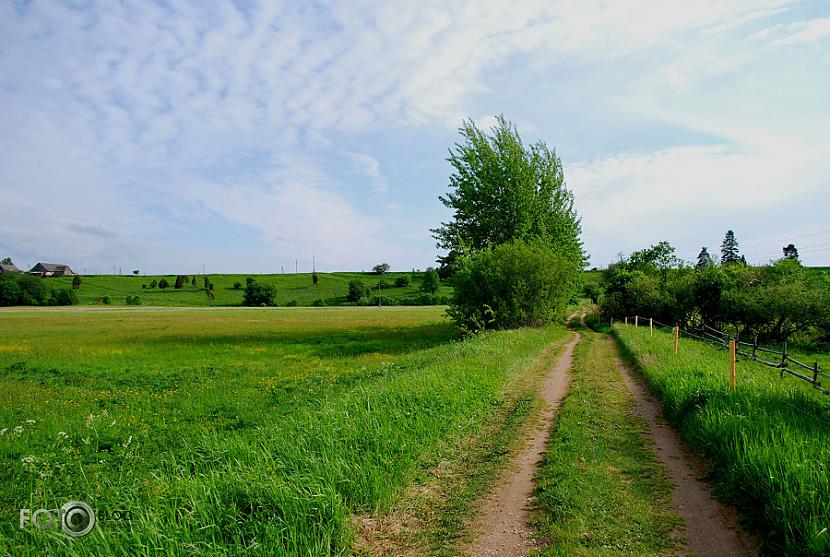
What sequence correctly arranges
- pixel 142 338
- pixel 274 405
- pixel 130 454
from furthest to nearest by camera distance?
Result: 1. pixel 142 338
2. pixel 274 405
3. pixel 130 454

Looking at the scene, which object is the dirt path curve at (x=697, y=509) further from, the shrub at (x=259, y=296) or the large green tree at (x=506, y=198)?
the shrub at (x=259, y=296)

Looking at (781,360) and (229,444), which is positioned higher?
(229,444)

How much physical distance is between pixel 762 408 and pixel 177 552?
8.71m

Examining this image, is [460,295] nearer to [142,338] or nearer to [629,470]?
[629,470]

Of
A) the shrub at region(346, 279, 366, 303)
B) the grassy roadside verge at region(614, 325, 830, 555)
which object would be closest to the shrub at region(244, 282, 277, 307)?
the shrub at region(346, 279, 366, 303)

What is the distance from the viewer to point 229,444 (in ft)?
22.0

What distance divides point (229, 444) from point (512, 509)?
4.11 metres

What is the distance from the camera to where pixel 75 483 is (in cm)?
707

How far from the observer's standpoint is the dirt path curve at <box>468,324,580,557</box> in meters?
4.79

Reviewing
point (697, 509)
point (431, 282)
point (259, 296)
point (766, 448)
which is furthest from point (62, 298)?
point (766, 448)

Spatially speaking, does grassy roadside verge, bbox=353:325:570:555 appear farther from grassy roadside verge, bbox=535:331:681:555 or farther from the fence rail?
the fence rail

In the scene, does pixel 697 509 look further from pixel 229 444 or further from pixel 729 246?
pixel 729 246

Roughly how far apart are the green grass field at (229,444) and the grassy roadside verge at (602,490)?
1.82m

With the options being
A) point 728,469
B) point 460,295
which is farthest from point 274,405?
point 460,295
